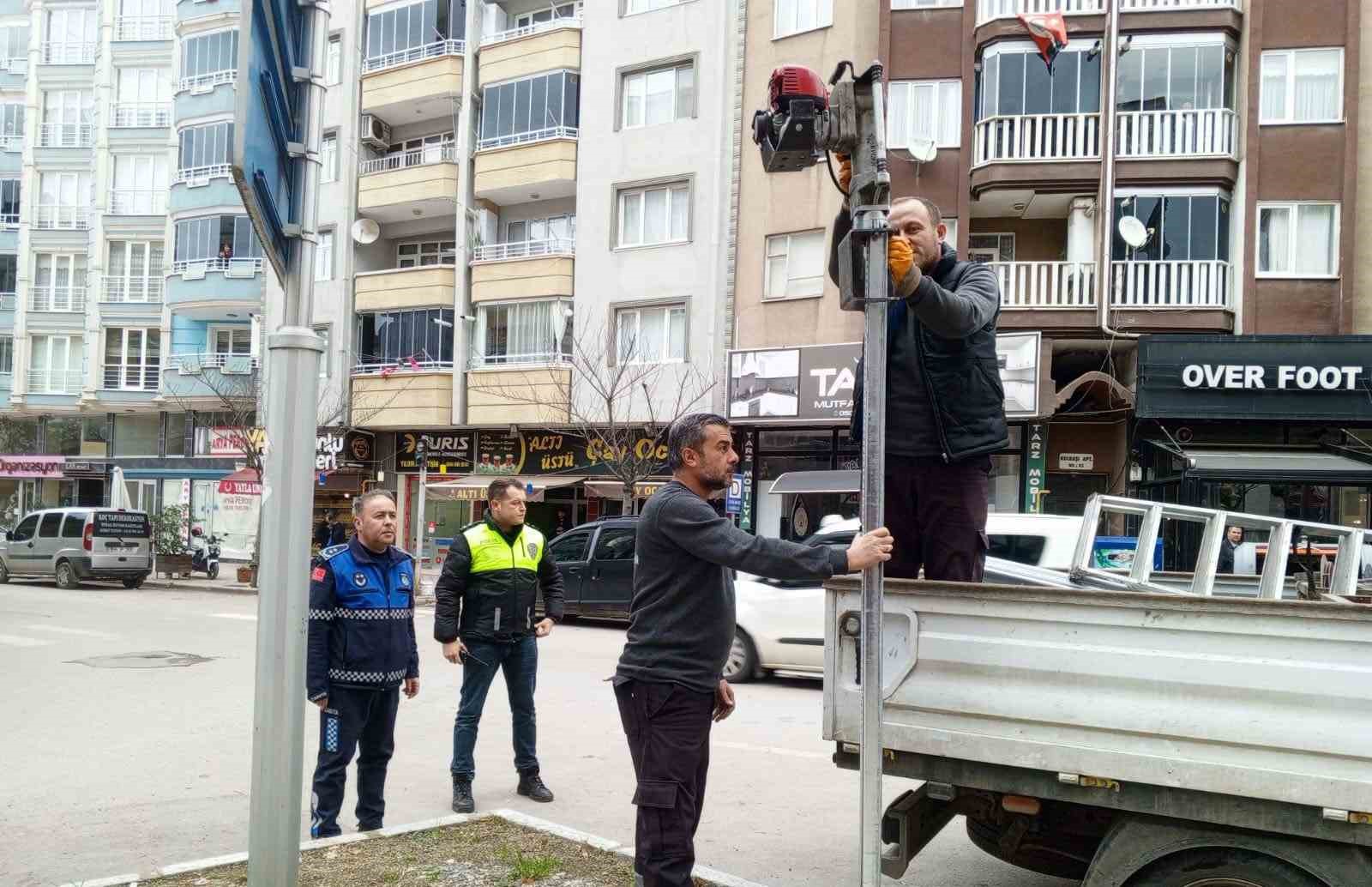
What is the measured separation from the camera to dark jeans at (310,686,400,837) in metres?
5.80

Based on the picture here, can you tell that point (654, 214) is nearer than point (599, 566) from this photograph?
No

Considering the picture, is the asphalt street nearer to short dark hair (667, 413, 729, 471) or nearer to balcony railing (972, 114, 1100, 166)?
short dark hair (667, 413, 729, 471)

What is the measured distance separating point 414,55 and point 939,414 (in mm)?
31940

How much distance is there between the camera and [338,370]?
108 feet

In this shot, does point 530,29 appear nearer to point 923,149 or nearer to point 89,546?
point 923,149

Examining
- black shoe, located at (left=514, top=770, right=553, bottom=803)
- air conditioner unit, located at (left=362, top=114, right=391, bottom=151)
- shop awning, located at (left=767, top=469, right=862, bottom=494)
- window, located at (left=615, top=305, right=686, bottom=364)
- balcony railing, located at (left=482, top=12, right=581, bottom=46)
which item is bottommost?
black shoe, located at (left=514, top=770, right=553, bottom=803)

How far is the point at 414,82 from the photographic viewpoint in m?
32.2

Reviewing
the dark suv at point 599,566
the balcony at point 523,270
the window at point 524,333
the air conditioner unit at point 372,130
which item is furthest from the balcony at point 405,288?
the dark suv at point 599,566

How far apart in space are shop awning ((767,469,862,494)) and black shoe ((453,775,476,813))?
13.5 metres

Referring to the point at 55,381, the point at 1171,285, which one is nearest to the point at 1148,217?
the point at 1171,285

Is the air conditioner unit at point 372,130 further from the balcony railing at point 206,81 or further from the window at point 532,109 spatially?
the balcony railing at point 206,81

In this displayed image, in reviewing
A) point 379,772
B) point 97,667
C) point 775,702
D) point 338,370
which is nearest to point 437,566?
point 338,370

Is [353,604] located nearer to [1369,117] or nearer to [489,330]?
[1369,117]

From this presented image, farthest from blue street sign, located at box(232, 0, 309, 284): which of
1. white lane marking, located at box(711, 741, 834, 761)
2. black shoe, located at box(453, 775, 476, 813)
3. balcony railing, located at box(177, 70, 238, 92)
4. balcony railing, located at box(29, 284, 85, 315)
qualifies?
balcony railing, located at box(29, 284, 85, 315)
